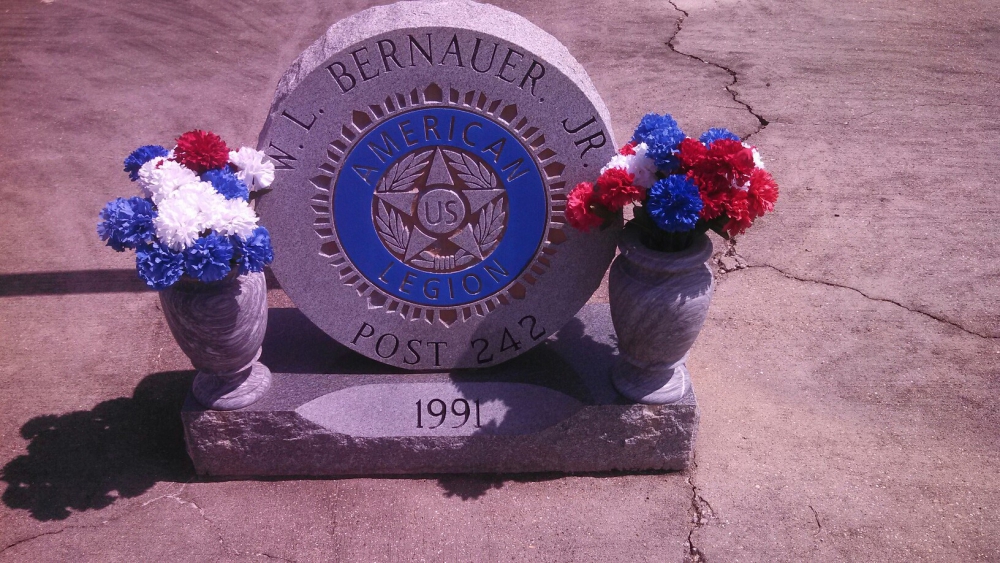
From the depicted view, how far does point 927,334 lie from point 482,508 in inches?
105

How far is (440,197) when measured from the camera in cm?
371

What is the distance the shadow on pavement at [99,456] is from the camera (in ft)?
12.2

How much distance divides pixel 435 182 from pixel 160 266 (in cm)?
116

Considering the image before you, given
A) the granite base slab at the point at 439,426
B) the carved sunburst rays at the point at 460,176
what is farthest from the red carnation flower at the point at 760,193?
the granite base slab at the point at 439,426

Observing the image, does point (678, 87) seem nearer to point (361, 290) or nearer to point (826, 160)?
point (826, 160)

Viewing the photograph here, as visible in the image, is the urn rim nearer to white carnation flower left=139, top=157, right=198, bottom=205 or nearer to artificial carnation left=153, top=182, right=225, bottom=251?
artificial carnation left=153, top=182, right=225, bottom=251

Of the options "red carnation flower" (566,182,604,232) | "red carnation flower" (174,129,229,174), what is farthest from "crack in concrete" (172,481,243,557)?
"red carnation flower" (566,182,604,232)

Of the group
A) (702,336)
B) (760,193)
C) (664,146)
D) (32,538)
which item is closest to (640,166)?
(664,146)

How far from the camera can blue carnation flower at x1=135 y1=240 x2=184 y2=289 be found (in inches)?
123

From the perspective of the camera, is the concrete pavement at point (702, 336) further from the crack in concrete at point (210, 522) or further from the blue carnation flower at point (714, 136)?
the blue carnation flower at point (714, 136)

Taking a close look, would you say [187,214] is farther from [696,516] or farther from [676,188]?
[696,516]

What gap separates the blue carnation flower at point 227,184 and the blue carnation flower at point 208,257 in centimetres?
20

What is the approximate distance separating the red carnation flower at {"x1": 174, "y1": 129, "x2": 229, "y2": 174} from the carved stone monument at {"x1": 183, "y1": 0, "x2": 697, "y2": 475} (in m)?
0.23

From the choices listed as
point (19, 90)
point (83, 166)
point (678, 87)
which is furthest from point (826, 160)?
point (19, 90)
